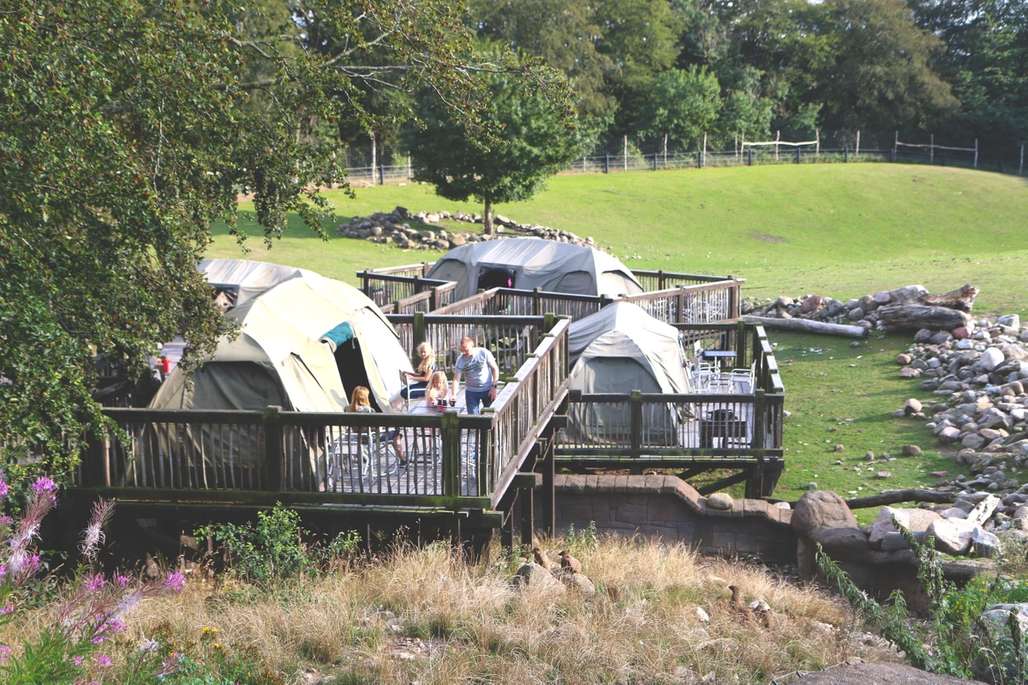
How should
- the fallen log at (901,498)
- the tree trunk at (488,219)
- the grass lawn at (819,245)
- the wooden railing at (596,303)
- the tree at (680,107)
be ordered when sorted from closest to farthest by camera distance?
the fallen log at (901,498) < the grass lawn at (819,245) < the wooden railing at (596,303) < the tree trunk at (488,219) < the tree at (680,107)

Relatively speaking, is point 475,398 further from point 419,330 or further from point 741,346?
point 741,346

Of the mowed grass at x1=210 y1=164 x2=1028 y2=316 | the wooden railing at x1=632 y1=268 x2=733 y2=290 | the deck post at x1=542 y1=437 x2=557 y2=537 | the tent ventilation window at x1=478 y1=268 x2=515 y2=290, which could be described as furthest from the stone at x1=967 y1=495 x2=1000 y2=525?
the mowed grass at x1=210 y1=164 x2=1028 y2=316

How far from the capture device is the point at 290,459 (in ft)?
33.2

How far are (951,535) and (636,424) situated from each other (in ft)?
17.1

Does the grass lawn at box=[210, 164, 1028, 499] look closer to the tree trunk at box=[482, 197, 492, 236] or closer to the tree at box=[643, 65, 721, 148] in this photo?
the tree trunk at box=[482, 197, 492, 236]

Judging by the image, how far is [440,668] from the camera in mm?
6984

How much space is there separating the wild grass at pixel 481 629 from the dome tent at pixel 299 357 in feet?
10.7

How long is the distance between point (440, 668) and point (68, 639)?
8.31 feet

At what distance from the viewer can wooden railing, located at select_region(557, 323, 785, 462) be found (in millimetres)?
15602

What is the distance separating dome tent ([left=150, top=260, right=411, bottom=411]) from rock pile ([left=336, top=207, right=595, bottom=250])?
30126 millimetres

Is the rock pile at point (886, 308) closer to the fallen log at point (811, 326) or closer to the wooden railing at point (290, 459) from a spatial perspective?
the fallen log at point (811, 326)

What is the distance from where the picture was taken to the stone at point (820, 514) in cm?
1245

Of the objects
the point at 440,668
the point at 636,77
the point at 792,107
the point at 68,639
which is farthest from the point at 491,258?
the point at 792,107

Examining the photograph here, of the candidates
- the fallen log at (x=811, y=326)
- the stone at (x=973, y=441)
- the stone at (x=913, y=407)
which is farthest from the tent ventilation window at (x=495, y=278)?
the stone at (x=973, y=441)
